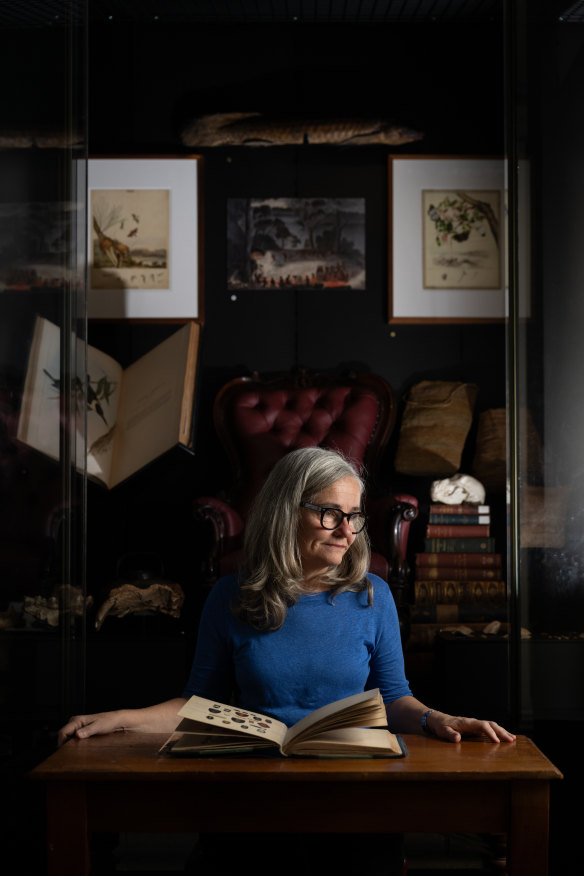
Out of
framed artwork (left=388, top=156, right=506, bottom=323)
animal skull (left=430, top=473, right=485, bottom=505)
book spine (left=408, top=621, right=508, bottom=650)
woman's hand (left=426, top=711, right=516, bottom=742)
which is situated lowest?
book spine (left=408, top=621, right=508, bottom=650)

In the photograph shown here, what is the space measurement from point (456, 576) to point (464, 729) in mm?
3056

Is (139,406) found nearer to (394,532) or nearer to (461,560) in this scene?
(394,532)

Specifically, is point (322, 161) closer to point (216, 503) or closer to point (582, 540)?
point (216, 503)

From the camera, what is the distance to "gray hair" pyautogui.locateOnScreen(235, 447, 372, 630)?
200 cm

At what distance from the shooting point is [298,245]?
5.55 m

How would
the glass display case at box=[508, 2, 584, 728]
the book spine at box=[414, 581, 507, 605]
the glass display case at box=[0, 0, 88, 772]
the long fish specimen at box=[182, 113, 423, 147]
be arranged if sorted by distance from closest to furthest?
the glass display case at box=[0, 0, 88, 772] → the glass display case at box=[508, 2, 584, 728] → the book spine at box=[414, 581, 507, 605] → the long fish specimen at box=[182, 113, 423, 147]

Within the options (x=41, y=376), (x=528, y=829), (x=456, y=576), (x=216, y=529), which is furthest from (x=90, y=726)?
(x=456, y=576)

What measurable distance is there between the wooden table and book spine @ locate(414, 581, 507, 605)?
316cm

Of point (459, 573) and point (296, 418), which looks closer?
point (459, 573)

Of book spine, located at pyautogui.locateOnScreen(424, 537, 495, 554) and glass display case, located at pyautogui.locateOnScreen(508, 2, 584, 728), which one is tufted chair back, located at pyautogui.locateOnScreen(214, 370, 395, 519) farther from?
glass display case, located at pyautogui.locateOnScreen(508, 2, 584, 728)

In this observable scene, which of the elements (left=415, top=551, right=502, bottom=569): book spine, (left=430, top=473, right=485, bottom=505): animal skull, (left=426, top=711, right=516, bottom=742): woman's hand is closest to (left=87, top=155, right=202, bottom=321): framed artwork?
(left=430, top=473, right=485, bottom=505): animal skull

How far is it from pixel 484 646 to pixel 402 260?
97.1 inches

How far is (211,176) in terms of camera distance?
5.60 meters

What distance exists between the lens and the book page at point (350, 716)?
1589 millimetres
